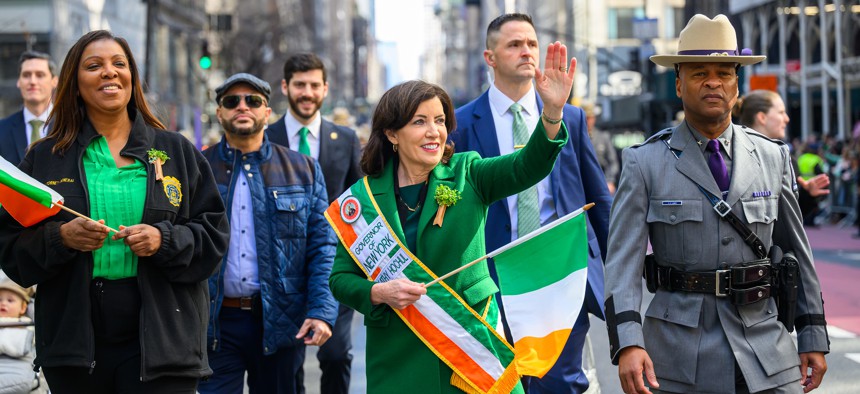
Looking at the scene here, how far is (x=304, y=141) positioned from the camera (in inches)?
318

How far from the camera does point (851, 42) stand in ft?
123

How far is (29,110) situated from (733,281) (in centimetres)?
547

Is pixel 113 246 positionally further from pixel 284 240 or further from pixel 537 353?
pixel 284 240

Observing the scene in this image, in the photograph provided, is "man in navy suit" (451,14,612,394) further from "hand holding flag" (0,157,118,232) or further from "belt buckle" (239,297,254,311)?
"hand holding flag" (0,157,118,232)

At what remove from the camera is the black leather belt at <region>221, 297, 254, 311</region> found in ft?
20.1

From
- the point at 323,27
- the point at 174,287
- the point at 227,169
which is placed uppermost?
the point at 323,27

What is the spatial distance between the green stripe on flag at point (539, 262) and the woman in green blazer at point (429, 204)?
8 cm

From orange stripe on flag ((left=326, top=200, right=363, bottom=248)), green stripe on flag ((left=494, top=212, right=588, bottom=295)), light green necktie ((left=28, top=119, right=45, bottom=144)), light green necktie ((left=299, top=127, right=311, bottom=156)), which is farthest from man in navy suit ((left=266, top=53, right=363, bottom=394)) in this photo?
green stripe on flag ((left=494, top=212, right=588, bottom=295))

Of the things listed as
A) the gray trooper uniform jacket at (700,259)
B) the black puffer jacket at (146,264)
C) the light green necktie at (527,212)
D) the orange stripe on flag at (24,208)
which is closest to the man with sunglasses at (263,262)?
the light green necktie at (527,212)

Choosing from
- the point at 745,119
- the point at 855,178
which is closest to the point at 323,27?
the point at 855,178

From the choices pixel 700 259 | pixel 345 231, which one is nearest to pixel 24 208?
pixel 345 231

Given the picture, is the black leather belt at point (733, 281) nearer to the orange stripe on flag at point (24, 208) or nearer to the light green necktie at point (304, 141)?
the orange stripe on flag at point (24, 208)

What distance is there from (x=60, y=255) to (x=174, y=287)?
43cm

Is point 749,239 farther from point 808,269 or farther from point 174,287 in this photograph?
point 174,287
